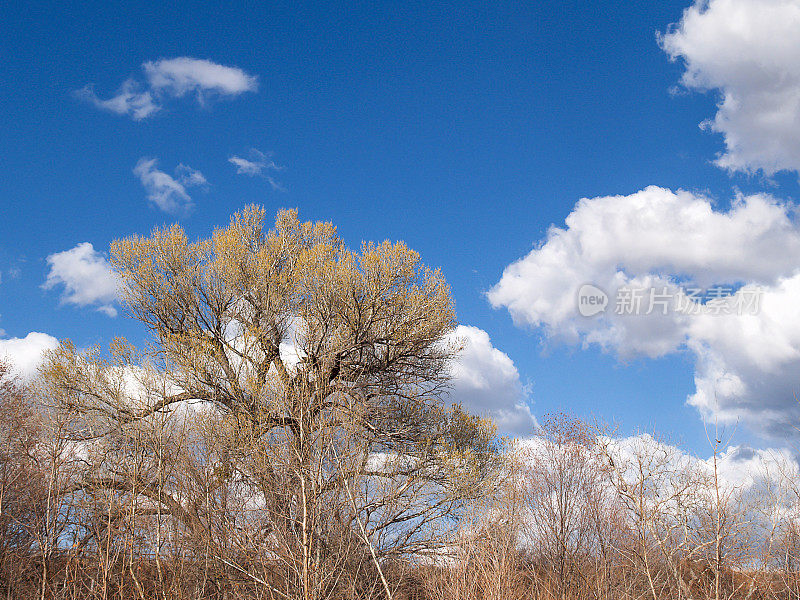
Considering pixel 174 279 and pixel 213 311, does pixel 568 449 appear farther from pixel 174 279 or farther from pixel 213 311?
pixel 174 279

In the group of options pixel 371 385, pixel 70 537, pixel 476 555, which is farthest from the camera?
pixel 371 385

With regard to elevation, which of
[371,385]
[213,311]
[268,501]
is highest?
[213,311]

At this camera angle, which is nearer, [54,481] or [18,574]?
[54,481]

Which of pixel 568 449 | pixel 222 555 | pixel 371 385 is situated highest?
pixel 371 385

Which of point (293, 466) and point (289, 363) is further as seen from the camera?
point (289, 363)

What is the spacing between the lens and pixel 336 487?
10945mm

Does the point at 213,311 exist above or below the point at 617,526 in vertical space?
above

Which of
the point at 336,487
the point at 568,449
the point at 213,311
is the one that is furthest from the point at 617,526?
the point at 213,311

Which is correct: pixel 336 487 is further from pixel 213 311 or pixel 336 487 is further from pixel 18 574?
pixel 213 311

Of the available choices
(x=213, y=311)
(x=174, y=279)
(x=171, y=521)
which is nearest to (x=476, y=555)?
(x=171, y=521)

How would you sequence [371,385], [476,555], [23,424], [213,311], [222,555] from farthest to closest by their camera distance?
1. [213,311]
2. [371,385]
3. [23,424]
4. [222,555]
5. [476,555]

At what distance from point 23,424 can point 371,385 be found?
8.45 meters

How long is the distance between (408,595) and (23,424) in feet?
33.2

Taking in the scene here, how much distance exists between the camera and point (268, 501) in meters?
11.4
